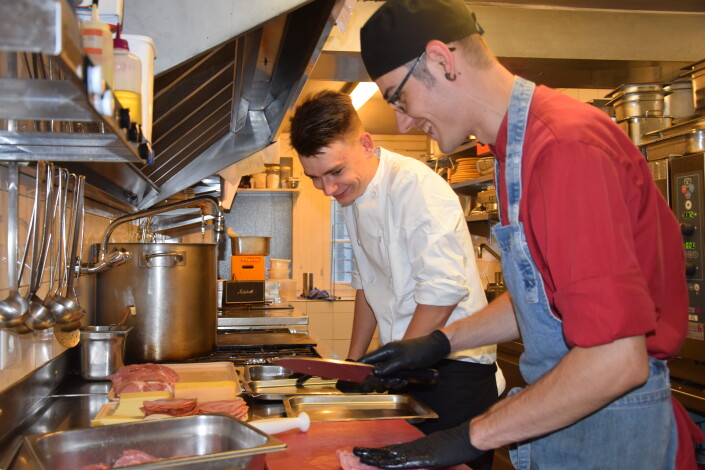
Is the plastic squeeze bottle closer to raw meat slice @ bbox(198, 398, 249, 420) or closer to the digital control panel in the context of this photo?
raw meat slice @ bbox(198, 398, 249, 420)

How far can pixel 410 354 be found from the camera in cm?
174

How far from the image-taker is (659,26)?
355 cm

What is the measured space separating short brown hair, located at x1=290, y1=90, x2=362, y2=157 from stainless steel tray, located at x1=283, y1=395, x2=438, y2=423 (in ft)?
3.09

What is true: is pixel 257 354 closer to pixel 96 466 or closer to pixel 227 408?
pixel 227 408

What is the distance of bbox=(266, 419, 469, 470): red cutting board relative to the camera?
4.75ft

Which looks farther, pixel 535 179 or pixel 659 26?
pixel 659 26

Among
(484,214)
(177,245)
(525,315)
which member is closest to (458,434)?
(525,315)

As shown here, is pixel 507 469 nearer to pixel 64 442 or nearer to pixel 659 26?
pixel 659 26

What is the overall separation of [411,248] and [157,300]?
107cm

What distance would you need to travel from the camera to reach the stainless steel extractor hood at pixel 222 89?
160 centimetres

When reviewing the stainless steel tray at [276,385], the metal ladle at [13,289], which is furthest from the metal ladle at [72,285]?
the stainless steel tray at [276,385]

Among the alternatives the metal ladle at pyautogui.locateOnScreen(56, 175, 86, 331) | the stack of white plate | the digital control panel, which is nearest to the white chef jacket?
the metal ladle at pyautogui.locateOnScreen(56, 175, 86, 331)

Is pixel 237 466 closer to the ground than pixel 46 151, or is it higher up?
closer to the ground

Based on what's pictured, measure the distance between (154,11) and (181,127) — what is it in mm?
1249
